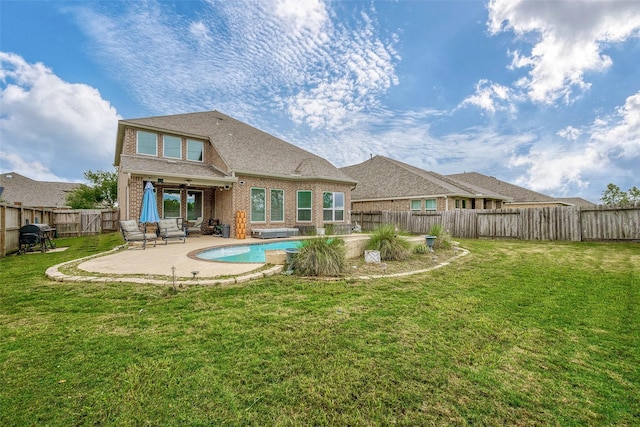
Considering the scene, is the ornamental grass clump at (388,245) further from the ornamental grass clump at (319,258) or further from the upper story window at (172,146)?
the upper story window at (172,146)

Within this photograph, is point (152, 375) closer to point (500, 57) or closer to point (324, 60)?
point (324, 60)

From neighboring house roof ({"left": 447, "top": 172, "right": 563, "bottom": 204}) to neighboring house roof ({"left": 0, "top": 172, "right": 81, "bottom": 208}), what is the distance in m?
47.1

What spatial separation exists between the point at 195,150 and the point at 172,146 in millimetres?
1188

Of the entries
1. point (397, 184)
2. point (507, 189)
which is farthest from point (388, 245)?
point (507, 189)

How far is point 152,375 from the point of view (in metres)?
2.43

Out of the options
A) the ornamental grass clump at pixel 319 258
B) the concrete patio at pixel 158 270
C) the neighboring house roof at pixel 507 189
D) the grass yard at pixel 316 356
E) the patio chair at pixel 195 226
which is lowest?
the grass yard at pixel 316 356

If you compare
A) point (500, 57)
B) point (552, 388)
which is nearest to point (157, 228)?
point (552, 388)

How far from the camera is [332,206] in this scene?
Result: 17359mm

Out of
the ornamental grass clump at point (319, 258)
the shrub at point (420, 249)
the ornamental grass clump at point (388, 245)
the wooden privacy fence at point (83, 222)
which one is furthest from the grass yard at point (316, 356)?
the wooden privacy fence at point (83, 222)

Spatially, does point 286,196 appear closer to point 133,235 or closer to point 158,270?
point 133,235

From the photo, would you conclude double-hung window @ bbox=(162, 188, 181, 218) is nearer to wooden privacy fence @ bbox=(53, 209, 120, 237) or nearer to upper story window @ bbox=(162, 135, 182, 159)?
upper story window @ bbox=(162, 135, 182, 159)

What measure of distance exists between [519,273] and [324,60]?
47.1 ft

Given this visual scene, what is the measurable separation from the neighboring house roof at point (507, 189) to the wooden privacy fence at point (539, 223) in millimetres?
13375

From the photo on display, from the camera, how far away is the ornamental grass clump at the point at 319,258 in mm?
6188
